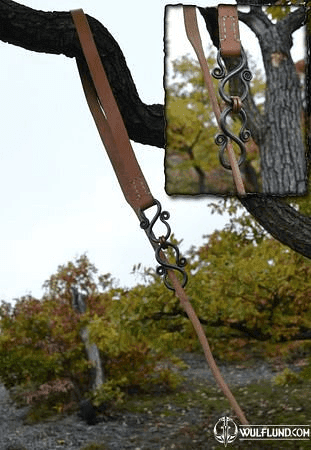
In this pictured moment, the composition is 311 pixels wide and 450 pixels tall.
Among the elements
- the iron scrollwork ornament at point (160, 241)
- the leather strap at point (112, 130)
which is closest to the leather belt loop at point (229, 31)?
the leather strap at point (112, 130)

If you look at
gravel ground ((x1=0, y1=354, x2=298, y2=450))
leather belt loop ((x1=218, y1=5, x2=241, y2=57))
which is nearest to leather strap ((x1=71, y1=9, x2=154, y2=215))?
Answer: leather belt loop ((x1=218, y1=5, x2=241, y2=57))

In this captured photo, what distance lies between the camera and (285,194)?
2176mm

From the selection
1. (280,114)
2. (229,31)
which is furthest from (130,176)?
(280,114)

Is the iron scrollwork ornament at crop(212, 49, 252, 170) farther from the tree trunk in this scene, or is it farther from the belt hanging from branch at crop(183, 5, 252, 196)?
the tree trunk

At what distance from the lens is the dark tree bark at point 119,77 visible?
6.70ft

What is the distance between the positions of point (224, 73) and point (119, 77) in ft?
1.63

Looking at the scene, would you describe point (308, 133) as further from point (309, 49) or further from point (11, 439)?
point (11, 439)

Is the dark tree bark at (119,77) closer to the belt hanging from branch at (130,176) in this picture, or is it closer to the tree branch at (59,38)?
the tree branch at (59,38)

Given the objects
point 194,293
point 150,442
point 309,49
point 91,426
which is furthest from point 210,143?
point 91,426

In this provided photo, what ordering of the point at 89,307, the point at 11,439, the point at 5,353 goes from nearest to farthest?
the point at 11,439 → the point at 5,353 → the point at 89,307

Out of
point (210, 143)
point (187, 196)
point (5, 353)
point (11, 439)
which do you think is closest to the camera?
point (187, 196)

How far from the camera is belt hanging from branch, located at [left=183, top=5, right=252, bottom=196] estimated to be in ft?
5.73

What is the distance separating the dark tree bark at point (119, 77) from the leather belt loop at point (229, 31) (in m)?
0.40

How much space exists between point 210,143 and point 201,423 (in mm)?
3290
